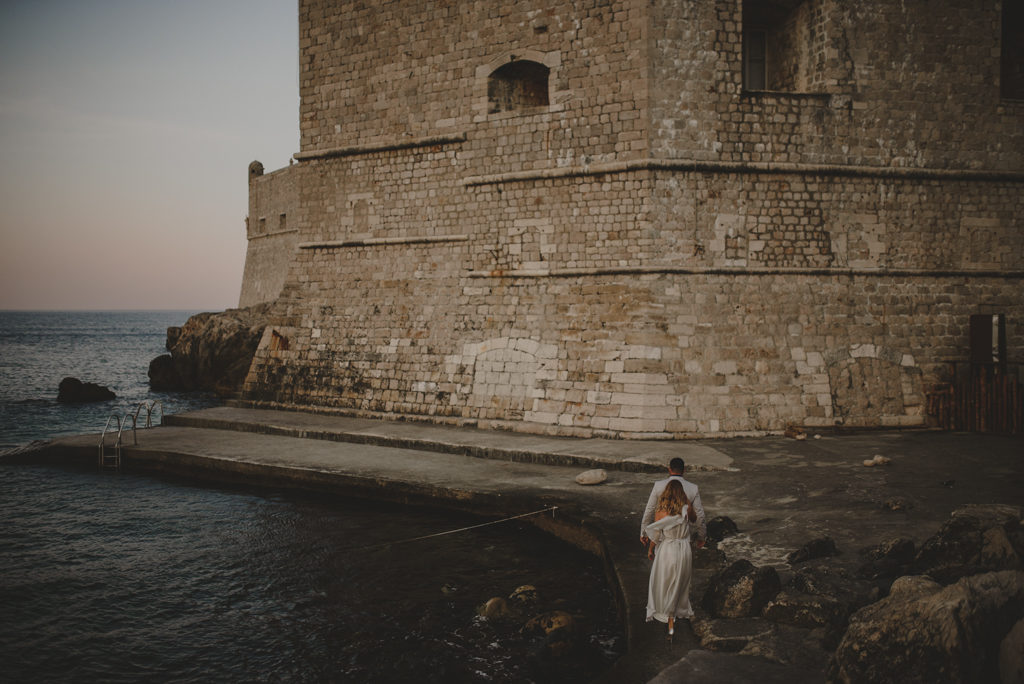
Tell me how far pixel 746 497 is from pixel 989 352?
610 cm

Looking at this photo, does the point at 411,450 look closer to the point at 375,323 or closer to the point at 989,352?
the point at 375,323

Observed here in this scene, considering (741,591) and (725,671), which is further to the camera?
(741,591)

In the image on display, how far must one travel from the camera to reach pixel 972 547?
17.3 ft

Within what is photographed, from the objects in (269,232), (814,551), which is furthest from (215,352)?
(814,551)

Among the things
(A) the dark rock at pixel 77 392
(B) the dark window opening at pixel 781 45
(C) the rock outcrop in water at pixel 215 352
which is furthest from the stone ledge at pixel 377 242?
(A) the dark rock at pixel 77 392

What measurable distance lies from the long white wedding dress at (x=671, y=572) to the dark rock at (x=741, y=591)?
0.26 metres

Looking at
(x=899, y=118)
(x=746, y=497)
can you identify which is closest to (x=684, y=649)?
(x=746, y=497)

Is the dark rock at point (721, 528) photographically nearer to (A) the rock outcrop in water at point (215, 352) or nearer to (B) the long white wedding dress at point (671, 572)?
(B) the long white wedding dress at point (671, 572)

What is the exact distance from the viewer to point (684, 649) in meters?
4.72

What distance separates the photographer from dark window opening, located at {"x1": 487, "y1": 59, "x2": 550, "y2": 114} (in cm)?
1262

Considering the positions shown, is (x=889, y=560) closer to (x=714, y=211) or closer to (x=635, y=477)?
(x=635, y=477)

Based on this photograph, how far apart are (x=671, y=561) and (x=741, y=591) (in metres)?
0.60

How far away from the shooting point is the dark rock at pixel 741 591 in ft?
16.6

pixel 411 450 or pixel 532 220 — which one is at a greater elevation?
pixel 532 220
